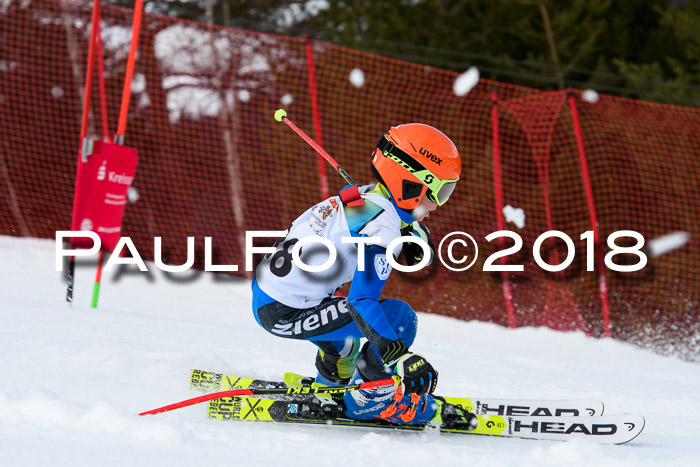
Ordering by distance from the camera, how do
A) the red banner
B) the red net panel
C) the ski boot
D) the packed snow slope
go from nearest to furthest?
the packed snow slope
the ski boot
the red banner
the red net panel

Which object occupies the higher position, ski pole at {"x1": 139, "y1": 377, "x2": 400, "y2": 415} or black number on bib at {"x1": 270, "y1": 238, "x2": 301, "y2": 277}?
black number on bib at {"x1": 270, "y1": 238, "x2": 301, "y2": 277}

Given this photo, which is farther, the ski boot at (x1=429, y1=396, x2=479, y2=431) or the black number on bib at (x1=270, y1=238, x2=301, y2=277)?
the ski boot at (x1=429, y1=396, x2=479, y2=431)

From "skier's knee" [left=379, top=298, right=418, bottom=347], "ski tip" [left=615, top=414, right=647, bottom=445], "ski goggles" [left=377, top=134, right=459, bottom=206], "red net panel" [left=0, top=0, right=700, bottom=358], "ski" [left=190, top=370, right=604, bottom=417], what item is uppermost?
"red net panel" [left=0, top=0, right=700, bottom=358]

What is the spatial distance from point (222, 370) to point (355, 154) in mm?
6855

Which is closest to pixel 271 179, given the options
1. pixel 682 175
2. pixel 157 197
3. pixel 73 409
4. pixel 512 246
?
pixel 157 197

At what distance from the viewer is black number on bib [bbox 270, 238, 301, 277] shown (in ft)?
8.52

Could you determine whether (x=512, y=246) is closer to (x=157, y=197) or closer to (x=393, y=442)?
(x=393, y=442)

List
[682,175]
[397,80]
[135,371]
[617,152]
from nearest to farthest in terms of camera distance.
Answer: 1. [135,371]
2. [682,175]
3. [617,152]
4. [397,80]

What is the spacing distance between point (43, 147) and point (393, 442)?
11762 mm

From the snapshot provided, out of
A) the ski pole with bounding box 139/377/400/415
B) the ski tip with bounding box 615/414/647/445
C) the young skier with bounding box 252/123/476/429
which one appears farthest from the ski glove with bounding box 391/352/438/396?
the ski tip with bounding box 615/414/647/445

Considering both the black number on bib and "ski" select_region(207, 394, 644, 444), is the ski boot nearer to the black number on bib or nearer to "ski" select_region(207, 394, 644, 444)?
"ski" select_region(207, 394, 644, 444)

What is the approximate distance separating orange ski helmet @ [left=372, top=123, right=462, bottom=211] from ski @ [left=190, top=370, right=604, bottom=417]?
879 mm

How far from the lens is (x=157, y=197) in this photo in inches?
534

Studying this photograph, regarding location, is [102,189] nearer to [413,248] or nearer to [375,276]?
[413,248]
